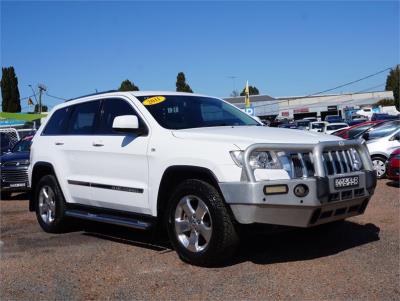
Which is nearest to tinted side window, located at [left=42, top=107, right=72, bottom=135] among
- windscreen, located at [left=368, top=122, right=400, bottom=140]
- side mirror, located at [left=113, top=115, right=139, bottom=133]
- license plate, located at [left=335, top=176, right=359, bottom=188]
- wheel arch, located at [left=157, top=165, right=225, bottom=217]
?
side mirror, located at [left=113, top=115, right=139, bottom=133]

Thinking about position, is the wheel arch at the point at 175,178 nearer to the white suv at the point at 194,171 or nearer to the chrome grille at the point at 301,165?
the white suv at the point at 194,171

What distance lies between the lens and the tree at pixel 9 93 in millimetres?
65000

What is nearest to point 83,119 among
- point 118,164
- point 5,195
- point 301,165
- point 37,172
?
point 118,164

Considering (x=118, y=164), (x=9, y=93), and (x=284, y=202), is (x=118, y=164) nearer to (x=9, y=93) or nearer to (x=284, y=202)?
(x=284, y=202)

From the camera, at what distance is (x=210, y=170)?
500 centimetres

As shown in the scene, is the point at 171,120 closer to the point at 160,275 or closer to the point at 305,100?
the point at 160,275

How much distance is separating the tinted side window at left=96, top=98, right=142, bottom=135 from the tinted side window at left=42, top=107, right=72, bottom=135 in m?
0.97

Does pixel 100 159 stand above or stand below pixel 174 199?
above

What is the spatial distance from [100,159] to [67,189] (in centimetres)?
96

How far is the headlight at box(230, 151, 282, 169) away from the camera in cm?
479

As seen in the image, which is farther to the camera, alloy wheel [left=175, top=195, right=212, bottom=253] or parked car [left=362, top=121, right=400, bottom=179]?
parked car [left=362, top=121, right=400, bottom=179]

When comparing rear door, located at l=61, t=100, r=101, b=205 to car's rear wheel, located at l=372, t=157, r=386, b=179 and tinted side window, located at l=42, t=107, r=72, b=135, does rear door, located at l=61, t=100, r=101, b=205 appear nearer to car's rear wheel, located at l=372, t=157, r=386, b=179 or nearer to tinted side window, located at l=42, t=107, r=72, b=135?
tinted side window, located at l=42, t=107, r=72, b=135

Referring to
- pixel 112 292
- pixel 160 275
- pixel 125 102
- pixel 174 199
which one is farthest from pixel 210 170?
pixel 125 102

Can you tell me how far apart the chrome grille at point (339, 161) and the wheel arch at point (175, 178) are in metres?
1.06
